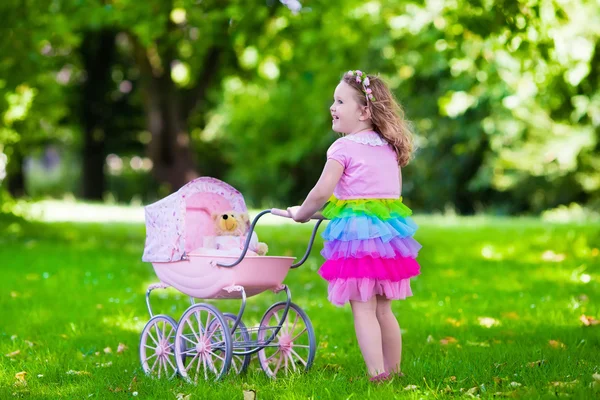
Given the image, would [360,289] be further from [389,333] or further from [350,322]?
[350,322]

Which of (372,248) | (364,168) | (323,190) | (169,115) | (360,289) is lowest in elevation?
(360,289)

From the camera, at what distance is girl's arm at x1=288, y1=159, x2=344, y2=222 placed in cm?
450

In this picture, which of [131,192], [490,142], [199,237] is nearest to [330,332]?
[199,237]

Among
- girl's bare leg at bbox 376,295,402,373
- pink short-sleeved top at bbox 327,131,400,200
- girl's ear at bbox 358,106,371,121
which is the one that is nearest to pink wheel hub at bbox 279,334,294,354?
girl's bare leg at bbox 376,295,402,373

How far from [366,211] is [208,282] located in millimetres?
937

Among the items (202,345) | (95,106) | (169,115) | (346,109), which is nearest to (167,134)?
(169,115)

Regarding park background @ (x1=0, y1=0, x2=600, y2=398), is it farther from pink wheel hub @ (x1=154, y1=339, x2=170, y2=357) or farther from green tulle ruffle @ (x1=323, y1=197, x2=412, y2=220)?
green tulle ruffle @ (x1=323, y1=197, x2=412, y2=220)

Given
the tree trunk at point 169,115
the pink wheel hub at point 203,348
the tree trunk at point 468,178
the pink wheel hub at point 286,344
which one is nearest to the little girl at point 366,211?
the pink wheel hub at point 286,344

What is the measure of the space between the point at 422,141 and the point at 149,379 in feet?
71.2

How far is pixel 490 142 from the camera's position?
80.9ft

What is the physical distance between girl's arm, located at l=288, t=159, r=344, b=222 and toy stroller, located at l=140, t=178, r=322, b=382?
0.21m

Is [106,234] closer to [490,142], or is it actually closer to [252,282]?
[252,282]

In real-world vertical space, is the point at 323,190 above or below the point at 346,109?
below

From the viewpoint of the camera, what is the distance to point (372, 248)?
4504 millimetres
